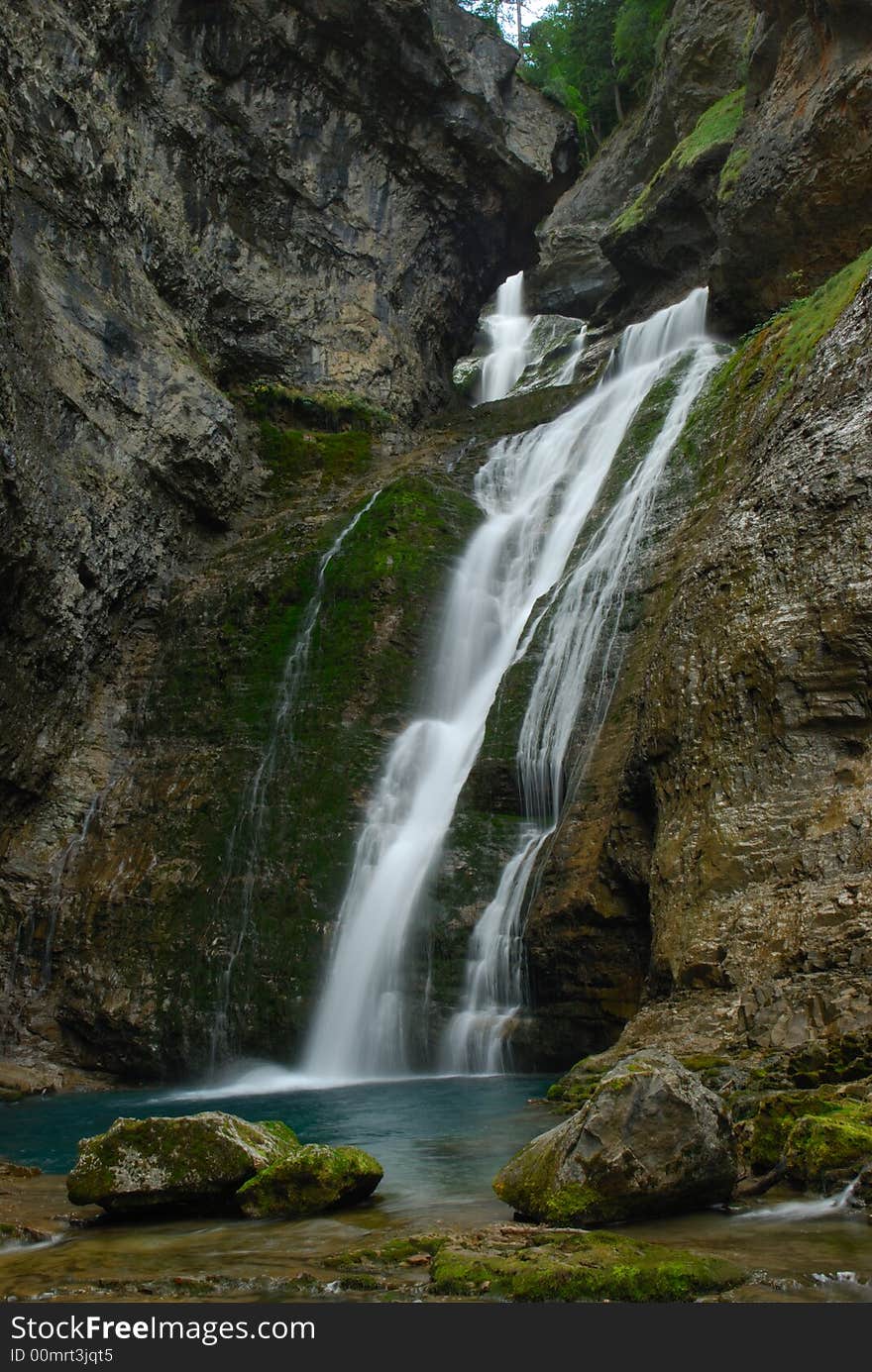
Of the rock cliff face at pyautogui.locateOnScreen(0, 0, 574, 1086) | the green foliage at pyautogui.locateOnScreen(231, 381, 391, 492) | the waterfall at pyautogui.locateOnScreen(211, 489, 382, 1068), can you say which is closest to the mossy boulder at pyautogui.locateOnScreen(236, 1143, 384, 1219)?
the waterfall at pyautogui.locateOnScreen(211, 489, 382, 1068)

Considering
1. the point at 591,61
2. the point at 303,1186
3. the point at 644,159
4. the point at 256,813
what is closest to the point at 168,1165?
the point at 303,1186

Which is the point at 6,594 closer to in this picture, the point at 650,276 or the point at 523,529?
the point at 523,529

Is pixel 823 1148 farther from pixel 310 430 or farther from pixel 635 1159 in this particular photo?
pixel 310 430

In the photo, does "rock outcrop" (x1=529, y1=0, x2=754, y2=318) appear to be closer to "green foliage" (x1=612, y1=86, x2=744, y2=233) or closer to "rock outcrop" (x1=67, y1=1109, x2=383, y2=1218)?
"green foliage" (x1=612, y1=86, x2=744, y2=233)

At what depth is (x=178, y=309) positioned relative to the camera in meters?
25.2

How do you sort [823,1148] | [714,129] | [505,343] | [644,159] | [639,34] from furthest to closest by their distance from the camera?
1. [505,343]
2. [639,34]
3. [644,159]
4. [714,129]
5. [823,1148]

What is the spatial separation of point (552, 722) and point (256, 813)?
5.09m

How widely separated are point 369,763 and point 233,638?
4.56 m

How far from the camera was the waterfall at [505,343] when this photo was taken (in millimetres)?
38312

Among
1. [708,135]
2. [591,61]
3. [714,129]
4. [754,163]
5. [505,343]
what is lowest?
[754,163]

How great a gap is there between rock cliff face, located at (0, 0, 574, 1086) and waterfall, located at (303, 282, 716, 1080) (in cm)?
313

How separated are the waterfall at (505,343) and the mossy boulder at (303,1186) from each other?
108 feet

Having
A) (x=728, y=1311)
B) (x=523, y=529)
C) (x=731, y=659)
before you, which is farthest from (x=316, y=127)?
(x=728, y=1311)

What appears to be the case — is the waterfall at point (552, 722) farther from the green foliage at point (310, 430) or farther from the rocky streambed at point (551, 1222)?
the green foliage at point (310, 430)
